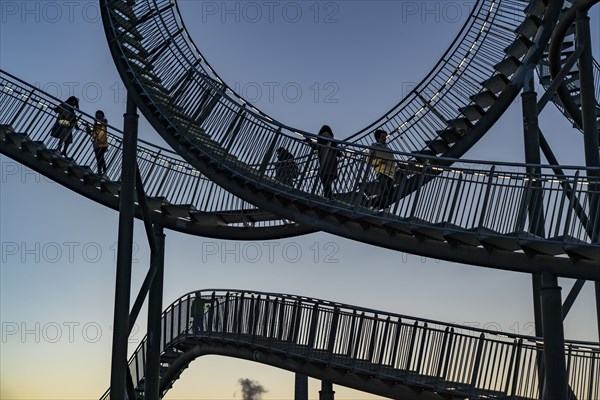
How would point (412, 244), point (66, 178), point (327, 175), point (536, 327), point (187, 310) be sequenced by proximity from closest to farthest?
point (412, 244), point (327, 175), point (536, 327), point (66, 178), point (187, 310)

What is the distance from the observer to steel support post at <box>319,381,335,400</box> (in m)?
21.7

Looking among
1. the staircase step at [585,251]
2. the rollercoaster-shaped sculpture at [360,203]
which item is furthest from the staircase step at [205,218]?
the staircase step at [585,251]

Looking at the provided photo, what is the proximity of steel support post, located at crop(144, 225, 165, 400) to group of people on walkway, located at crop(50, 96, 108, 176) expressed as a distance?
6.86ft

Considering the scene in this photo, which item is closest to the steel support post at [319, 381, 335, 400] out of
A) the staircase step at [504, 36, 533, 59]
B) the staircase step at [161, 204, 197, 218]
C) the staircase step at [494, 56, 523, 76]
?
the staircase step at [161, 204, 197, 218]

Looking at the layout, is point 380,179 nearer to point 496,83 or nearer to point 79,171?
point 496,83

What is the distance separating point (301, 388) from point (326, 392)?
1.33 metres

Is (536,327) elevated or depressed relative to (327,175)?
depressed

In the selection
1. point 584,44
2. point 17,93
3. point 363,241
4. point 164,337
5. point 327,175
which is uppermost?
point 584,44

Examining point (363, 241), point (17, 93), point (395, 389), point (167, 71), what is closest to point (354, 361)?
point (395, 389)

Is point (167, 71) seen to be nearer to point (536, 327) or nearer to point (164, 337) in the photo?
point (164, 337)

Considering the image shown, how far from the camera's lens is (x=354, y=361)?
1892 cm

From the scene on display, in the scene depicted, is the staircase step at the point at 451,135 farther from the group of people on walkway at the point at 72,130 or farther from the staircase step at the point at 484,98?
the group of people on walkway at the point at 72,130

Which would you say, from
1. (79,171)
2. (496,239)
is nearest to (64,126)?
(79,171)

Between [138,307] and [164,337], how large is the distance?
4494mm
